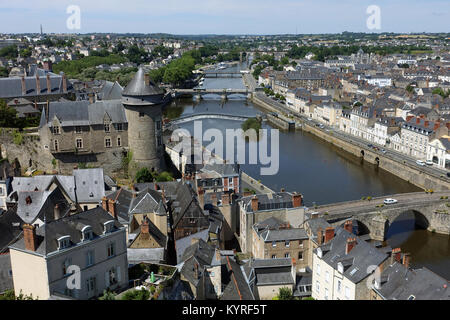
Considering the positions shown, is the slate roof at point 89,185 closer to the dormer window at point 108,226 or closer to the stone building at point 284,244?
the stone building at point 284,244

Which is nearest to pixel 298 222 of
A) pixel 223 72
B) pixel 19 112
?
pixel 19 112

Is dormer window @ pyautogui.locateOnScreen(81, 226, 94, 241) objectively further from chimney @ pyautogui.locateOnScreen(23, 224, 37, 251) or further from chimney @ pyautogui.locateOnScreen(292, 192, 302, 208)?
chimney @ pyautogui.locateOnScreen(292, 192, 302, 208)

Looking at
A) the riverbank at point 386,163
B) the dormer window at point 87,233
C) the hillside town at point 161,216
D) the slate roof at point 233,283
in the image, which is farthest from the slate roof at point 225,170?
the riverbank at point 386,163

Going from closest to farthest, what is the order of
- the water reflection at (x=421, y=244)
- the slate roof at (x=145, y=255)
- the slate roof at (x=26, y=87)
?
the slate roof at (x=145, y=255) < the water reflection at (x=421, y=244) < the slate roof at (x=26, y=87)

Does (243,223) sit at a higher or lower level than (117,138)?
lower

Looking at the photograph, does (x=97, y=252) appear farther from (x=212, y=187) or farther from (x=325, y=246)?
(x=212, y=187)
